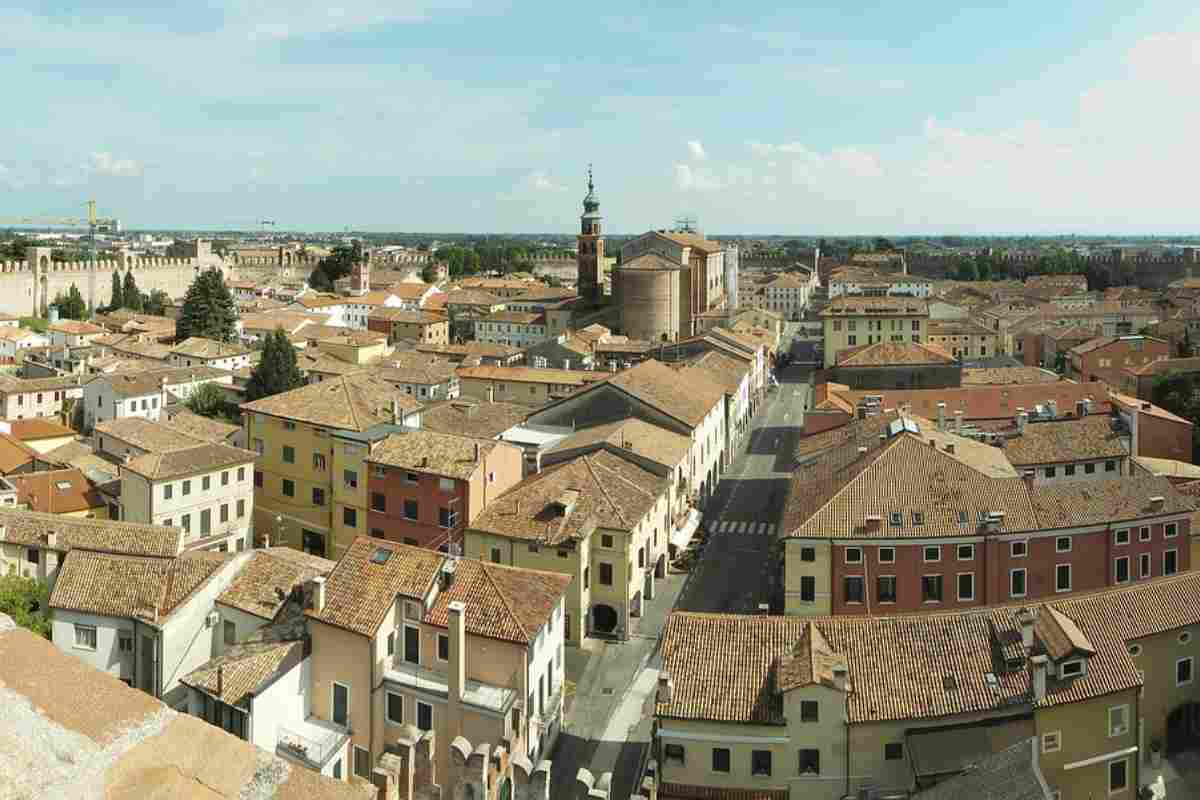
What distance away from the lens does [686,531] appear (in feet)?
114

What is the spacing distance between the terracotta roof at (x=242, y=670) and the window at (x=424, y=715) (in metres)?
2.82

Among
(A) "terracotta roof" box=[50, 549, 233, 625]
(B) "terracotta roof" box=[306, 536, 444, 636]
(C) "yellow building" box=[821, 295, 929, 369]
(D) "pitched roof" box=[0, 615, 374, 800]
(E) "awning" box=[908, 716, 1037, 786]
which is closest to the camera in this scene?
(D) "pitched roof" box=[0, 615, 374, 800]

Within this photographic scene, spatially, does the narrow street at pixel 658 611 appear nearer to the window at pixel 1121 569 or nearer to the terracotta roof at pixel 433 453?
the terracotta roof at pixel 433 453

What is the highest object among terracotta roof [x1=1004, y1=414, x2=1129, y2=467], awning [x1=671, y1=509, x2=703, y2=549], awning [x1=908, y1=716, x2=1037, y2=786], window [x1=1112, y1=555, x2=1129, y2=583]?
terracotta roof [x1=1004, y1=414, x2=1129, y2=467]

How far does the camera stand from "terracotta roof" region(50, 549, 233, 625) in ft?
79.5

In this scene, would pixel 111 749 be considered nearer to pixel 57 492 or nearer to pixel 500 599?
pixel 500 599

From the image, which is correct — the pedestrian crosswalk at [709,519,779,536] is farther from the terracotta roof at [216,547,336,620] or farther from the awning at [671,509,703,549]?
the terracotta roof at [216,547,336,620]

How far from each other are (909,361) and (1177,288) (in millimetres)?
81499

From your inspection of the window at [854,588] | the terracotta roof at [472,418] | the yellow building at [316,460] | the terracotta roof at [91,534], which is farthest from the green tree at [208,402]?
the window at [854,588]

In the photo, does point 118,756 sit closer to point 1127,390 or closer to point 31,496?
point 31,496

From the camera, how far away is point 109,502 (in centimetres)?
3681

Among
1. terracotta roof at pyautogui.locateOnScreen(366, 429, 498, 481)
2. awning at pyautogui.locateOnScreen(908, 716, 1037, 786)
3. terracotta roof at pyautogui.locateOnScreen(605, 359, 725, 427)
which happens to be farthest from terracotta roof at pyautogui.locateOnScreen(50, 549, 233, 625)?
terracotta roof at pyautogui.locateOnScreen(605, 359, 725, 427)

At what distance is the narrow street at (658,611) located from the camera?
74.4 ft

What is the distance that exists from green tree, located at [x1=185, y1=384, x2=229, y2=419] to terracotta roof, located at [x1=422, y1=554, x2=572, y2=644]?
34.2 metres
